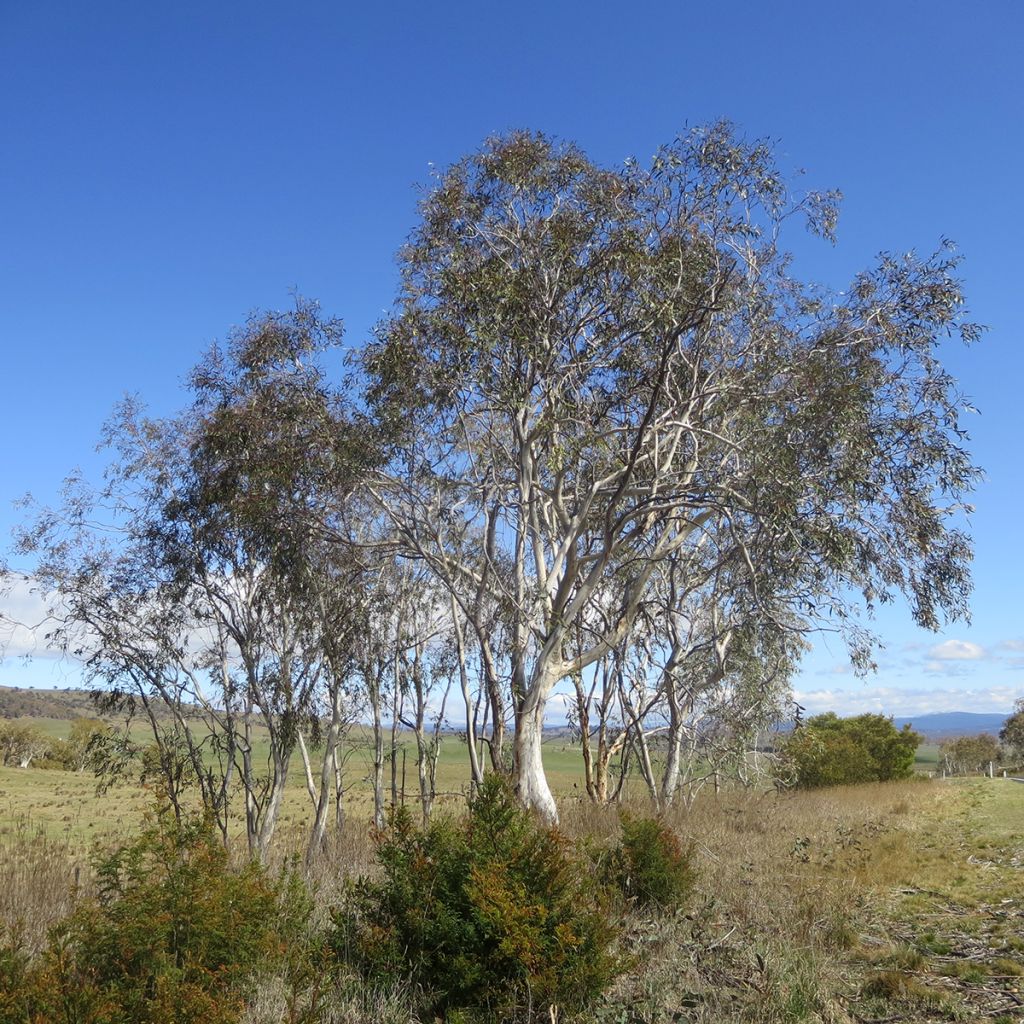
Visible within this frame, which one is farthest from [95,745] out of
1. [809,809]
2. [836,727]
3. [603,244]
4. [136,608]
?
[836,727]

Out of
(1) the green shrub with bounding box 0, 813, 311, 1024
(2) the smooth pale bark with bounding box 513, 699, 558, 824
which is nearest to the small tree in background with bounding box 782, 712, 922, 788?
(2) the smooth pale bark with bounding box 513, 699, 558, 824

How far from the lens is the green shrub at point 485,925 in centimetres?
460

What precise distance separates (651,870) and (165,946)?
4120mm

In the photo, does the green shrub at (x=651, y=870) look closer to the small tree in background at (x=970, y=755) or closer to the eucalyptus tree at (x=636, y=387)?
the eucalyptus tree at (x=636, y=387)

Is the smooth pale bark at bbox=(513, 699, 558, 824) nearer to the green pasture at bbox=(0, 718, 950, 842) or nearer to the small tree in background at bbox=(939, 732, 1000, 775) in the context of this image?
the green pasture at bbox=(0, 718, 950, 842)

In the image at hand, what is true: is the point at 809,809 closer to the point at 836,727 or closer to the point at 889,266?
the point at 889,266

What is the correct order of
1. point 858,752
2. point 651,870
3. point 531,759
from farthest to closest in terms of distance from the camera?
point 858,752 → point 531,759 → point 651,870

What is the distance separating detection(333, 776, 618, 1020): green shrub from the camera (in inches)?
181

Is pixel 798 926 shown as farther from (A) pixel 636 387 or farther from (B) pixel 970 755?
(B) pixel 970 755

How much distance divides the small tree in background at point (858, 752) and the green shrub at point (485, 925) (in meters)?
25.6

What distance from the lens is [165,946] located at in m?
4.14

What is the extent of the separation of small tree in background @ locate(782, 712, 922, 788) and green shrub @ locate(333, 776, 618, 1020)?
1009 inches

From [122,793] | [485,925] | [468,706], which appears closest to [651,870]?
[485,925]

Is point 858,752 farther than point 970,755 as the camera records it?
No
